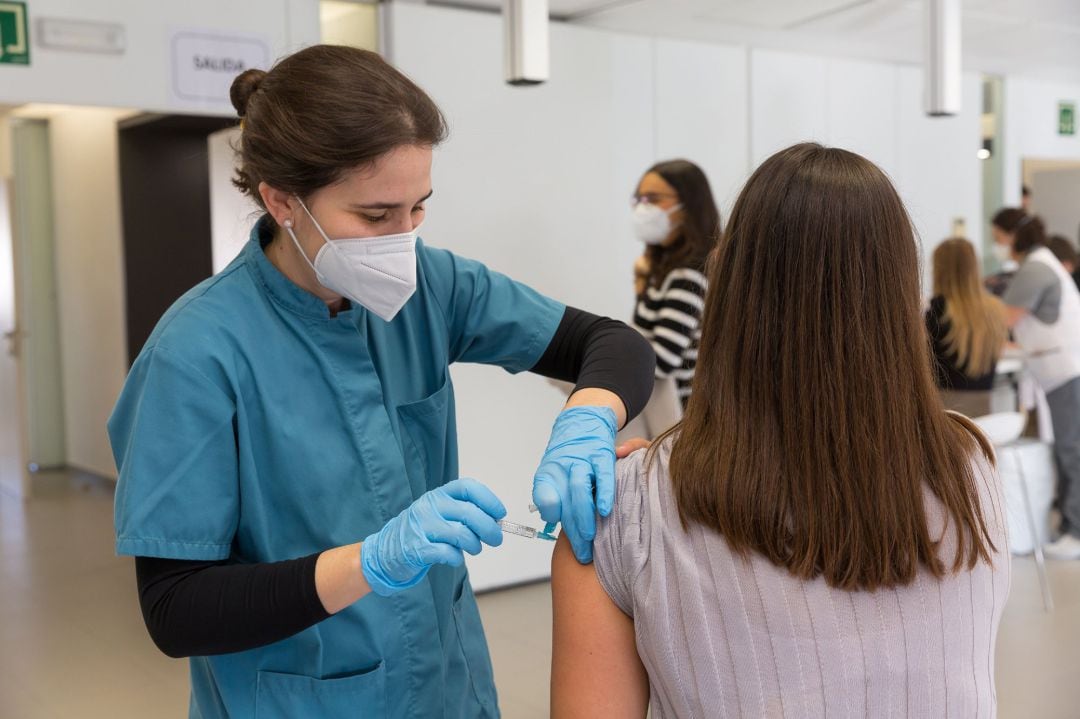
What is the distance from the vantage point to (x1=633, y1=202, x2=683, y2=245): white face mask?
320cm

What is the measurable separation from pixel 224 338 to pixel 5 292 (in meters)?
5.24

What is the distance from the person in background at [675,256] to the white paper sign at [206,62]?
1287mm

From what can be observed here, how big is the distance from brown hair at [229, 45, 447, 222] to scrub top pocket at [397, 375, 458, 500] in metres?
0.30

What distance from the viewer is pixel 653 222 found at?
3207 mm

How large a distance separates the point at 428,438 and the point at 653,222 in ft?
6.57

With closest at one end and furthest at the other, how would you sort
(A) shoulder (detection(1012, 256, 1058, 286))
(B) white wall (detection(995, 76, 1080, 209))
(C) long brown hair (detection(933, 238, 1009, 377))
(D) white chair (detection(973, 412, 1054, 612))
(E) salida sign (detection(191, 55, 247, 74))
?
(E) salida sign (detection(191, 55, 247, 74)) → (D) white chair (detection(973, 412, 1054, 612)) → (C) long brown hair (detection(933, 238, 1009, 377)) → (A) shoulder (detection(1012, 256, 1058, 286)) → (B) white wall (detection(995, 76, 1080, 209))

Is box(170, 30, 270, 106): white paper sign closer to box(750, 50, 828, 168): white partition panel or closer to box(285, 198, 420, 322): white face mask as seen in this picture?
box(285, 198, 420, 322): white face mask

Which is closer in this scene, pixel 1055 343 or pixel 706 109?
pixel 1055 343

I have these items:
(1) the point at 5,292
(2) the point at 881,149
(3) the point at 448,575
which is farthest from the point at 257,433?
(1) the point at 5,292

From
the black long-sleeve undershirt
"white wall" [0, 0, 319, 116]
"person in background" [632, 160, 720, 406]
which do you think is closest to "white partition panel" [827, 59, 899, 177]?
"person in background" [632, 160, 720, 406]

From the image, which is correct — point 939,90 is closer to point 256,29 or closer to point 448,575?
point 256,29

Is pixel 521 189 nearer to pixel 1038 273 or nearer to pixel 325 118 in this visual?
pixel 1038 273

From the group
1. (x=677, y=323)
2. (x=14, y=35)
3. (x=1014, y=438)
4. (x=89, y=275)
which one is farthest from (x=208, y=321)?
(x=89, y=275)

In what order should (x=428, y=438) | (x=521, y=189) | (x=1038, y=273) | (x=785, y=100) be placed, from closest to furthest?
(x=428, y=438) < (x=521, y=189) < (x=1038, y=273) < (x=785, y=100)
